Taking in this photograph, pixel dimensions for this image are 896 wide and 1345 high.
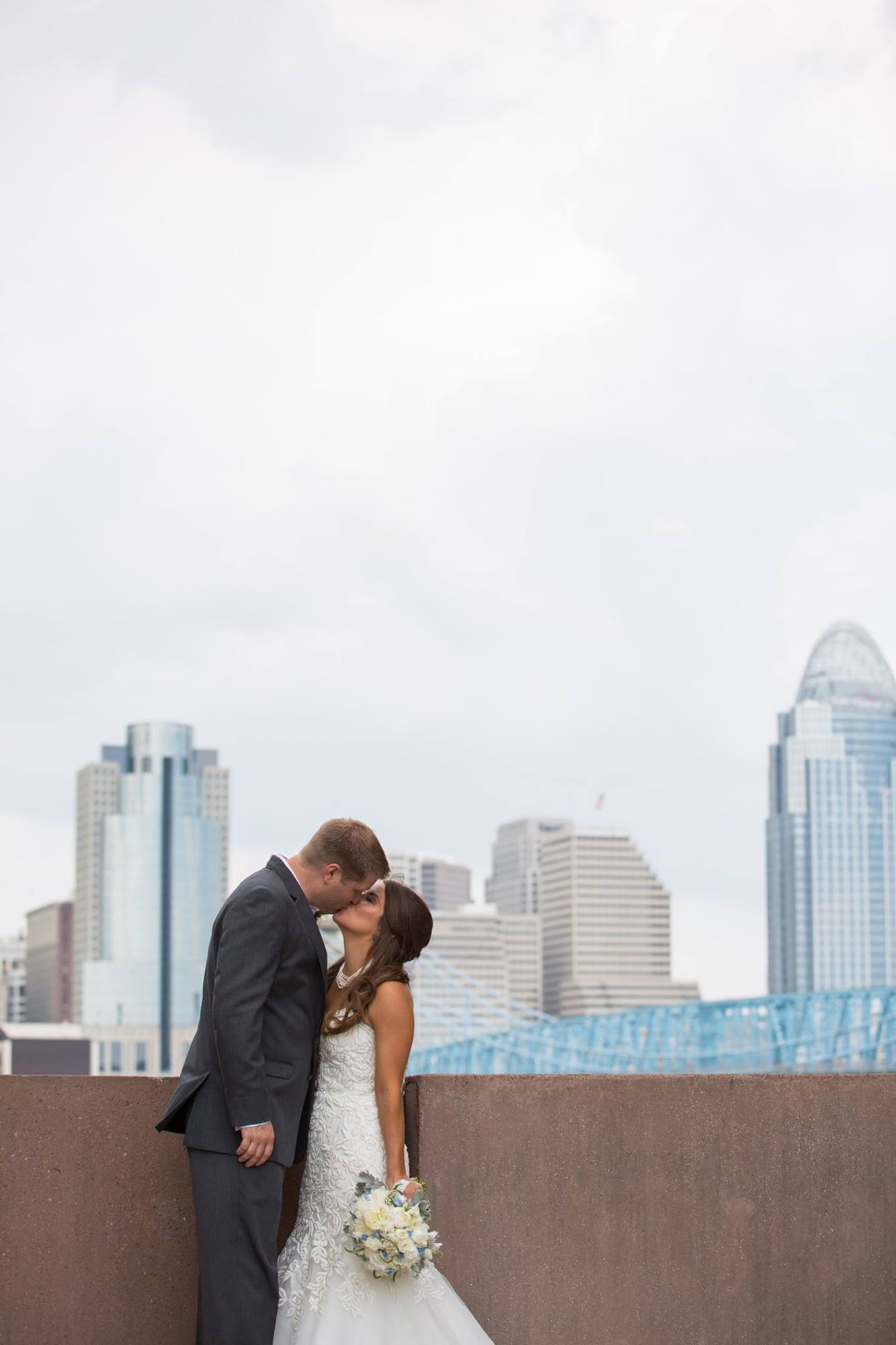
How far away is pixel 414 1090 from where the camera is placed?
480 centimetres

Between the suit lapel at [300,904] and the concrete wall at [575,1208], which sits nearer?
the suit lapel at [300,904]

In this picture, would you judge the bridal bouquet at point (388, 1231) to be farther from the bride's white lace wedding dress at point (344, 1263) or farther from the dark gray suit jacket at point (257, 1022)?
the dark gray suit jacket at point (257, 1022)

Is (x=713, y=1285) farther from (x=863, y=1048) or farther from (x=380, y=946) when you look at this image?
(x=863, y=1048)

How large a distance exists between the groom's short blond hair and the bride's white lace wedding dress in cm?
41

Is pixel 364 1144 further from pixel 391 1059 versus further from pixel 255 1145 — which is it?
pixel 255 1145

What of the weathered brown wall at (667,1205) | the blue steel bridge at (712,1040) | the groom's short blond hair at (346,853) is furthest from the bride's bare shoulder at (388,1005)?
the blue steel bridge at (712,1040)

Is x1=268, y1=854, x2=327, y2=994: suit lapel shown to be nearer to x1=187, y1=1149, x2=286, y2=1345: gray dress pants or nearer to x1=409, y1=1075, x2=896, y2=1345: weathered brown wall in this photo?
x1=187, y1=1149, x2=286, y2=1345: gray dress pants

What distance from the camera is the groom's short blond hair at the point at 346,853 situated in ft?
13.8

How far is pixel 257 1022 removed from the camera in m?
4.09

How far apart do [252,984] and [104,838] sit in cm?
19309

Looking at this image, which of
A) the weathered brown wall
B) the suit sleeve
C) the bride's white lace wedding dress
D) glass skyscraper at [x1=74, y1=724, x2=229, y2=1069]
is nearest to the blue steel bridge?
glass skyscraper at [x1=74, y1=724, x2=229, y2=1069]

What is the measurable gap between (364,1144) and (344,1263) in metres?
0.27

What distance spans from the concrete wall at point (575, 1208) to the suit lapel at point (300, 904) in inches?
27.6

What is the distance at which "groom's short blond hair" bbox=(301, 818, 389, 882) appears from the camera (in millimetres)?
4203
